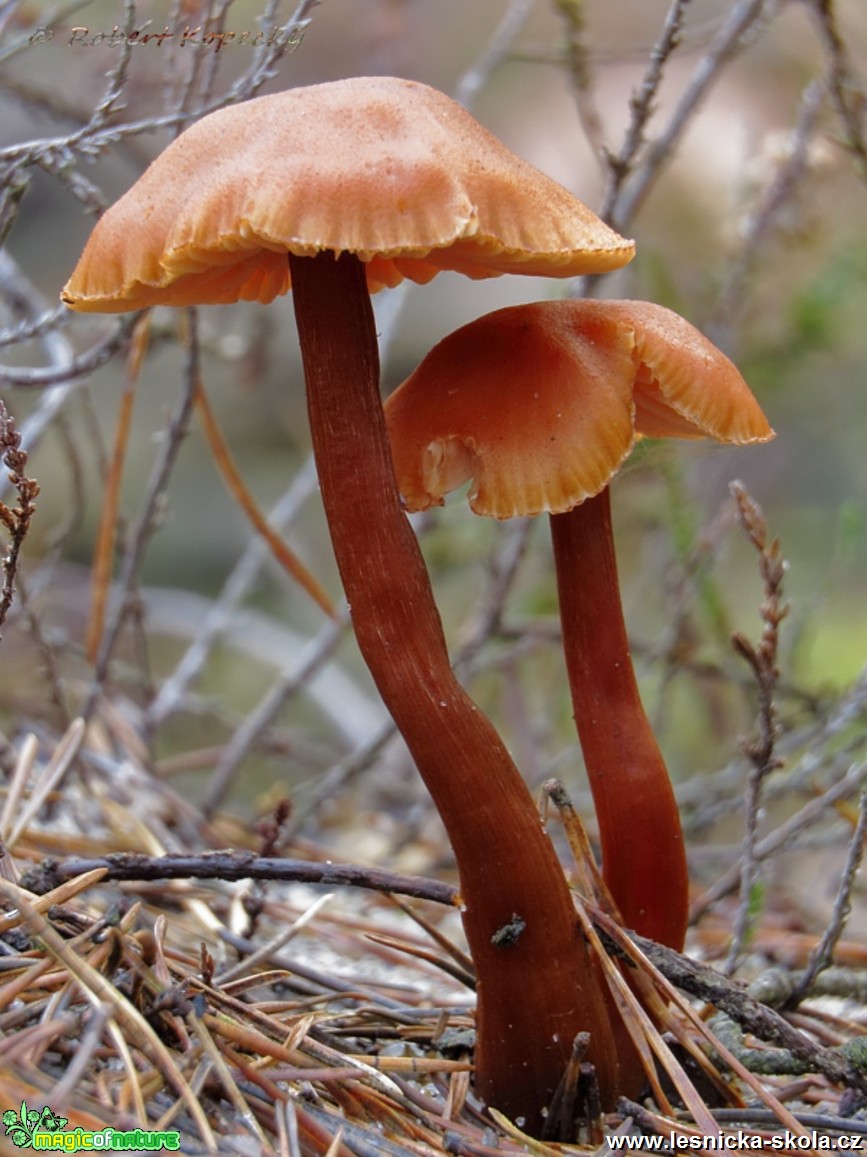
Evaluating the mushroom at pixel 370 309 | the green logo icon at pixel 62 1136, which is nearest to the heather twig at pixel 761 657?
the mushroom at pixel 370 309

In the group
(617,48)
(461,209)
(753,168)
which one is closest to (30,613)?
(461,209)

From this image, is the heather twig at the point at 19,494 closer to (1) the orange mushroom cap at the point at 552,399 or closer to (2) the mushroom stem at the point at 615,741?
(1) the orange mushroom cap at the point at 552,399

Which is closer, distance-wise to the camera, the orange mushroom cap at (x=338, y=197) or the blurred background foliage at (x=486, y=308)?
the orange mushroom cap at (x=338, y=197)

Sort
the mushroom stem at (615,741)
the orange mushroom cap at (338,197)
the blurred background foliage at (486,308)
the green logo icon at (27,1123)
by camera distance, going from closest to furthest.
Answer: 1. the green logo icon at (27,1123)
2. the orange mushroom cap at (338,197)
3. the mushroom stem at (615,741)
4. the blurred background foliage at (486,308)

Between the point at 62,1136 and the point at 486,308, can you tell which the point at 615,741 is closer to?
the point at 62,1136

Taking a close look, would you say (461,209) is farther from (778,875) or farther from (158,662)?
(158,662)
